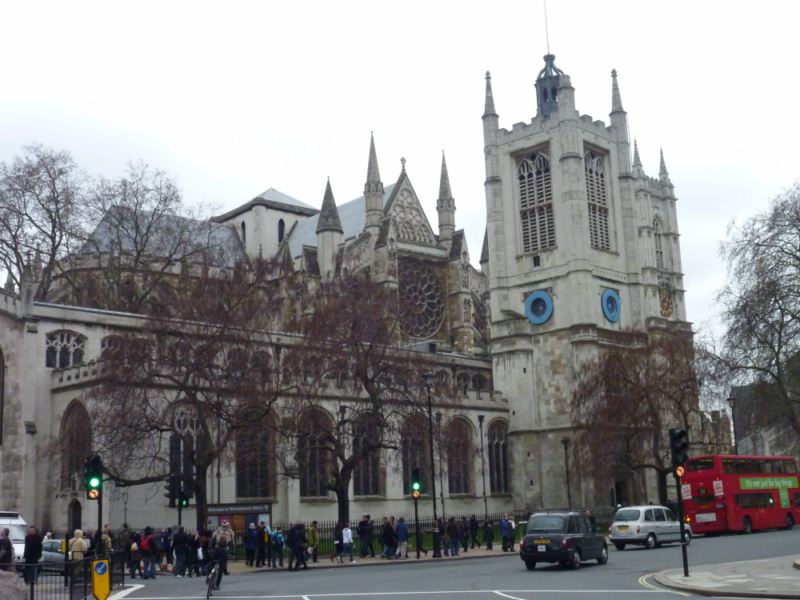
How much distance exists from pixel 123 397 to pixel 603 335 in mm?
38139

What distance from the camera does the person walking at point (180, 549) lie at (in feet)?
99.5

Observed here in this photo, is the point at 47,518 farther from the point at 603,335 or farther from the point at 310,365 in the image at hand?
the point at 603,335

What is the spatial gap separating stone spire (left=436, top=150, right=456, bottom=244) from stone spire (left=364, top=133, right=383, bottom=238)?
20.2 ft

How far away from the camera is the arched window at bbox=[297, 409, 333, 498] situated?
3916 centimetres

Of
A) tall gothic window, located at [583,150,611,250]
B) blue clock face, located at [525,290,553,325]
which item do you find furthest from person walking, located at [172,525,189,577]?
tall gothic window, located at [583,150,611,250]

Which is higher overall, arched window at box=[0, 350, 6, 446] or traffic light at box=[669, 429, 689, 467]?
arched window at box=[0, 350, 6, 446]

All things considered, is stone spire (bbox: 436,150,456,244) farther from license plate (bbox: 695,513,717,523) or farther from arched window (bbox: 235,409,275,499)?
license plate (bbox: 695,513,717,523)

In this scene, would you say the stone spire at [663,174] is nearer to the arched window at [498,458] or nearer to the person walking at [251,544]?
the arched window at [498,458]

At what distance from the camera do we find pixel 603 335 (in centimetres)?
6531

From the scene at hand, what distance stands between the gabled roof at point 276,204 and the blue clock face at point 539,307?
106 feet

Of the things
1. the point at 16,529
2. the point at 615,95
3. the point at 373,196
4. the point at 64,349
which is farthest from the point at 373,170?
the point at 16,529

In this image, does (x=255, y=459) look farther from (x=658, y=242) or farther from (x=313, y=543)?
(x=658, y=242)

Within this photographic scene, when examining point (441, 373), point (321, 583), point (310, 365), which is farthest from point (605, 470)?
point (321, 583)

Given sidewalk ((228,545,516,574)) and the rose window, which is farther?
the rose window
